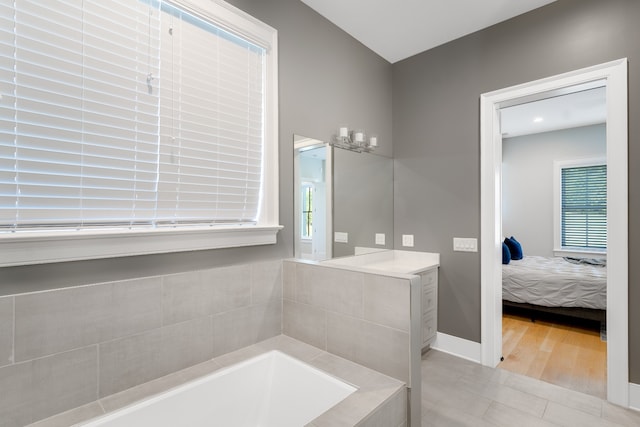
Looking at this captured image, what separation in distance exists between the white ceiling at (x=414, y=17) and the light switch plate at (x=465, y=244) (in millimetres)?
1824

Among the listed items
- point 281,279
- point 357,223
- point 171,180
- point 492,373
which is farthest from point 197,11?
point 492,373

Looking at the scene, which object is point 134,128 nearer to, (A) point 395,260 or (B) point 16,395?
(B) point 16,395

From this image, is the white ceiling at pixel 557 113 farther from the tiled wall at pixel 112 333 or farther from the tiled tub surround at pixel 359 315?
the tiled wall at pixel 112 333

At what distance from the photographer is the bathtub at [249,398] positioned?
1354 millimetres

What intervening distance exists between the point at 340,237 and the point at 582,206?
5277 millimetres

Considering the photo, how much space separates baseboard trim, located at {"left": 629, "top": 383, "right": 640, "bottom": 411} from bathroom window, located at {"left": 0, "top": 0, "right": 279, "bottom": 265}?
2.55 m

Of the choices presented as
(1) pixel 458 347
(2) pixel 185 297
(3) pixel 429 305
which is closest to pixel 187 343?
(2) pixel 185 297

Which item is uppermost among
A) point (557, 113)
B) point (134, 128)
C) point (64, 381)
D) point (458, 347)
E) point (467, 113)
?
point (557, 113)

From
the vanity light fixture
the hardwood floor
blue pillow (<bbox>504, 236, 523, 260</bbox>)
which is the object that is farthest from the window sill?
blue pillow (<bbox>504, 236, 523, 260</bbox>)

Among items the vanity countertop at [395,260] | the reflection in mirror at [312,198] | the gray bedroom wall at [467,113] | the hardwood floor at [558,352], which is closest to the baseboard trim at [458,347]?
the gray bedroom wall at [467,113]

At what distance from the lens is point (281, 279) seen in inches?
81.8

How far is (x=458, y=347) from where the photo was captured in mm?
2721

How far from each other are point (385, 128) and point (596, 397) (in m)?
2.70

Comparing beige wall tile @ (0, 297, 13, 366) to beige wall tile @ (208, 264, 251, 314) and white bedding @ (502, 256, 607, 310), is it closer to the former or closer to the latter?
beige wall tile @ (208, 264, 251, 314)
